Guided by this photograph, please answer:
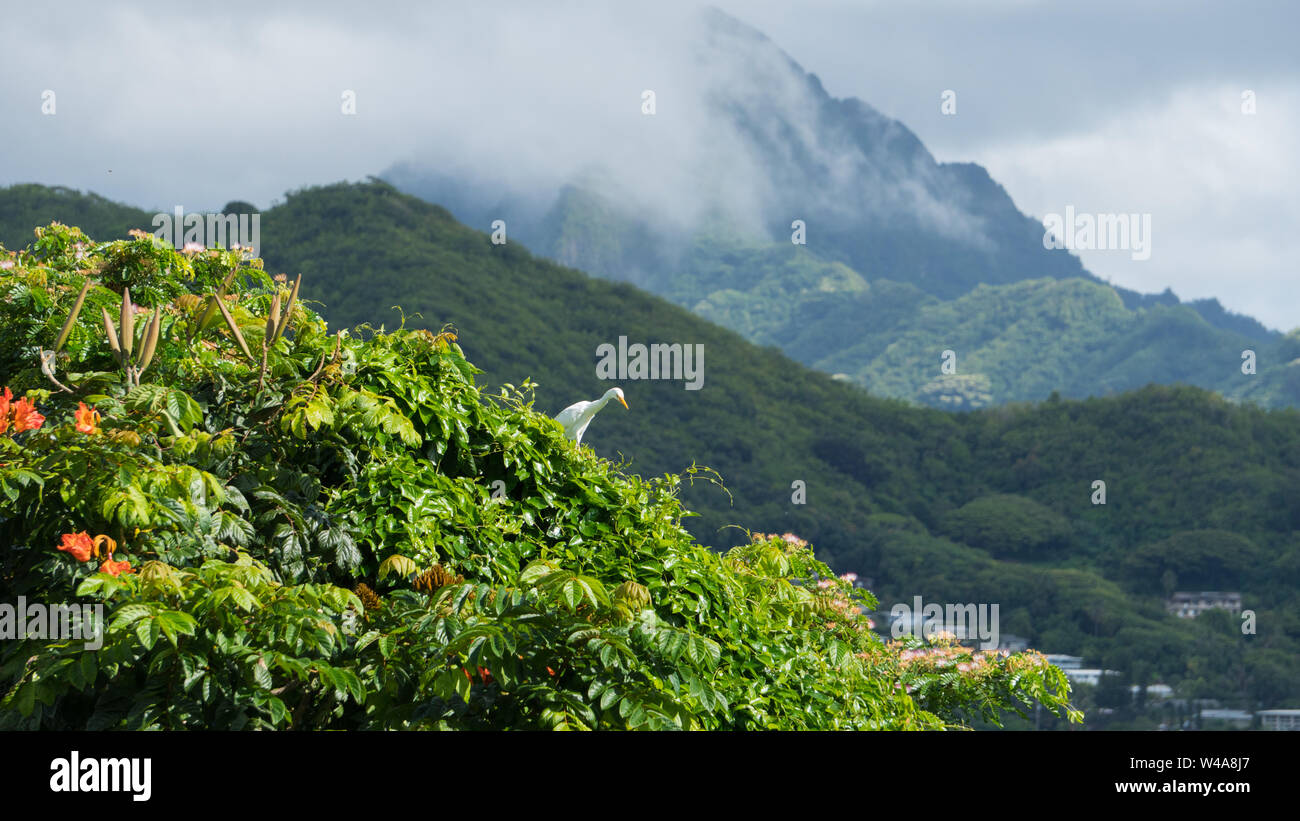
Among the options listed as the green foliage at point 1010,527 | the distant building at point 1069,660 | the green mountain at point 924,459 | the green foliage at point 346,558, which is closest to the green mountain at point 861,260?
the green mountain at point 924,459

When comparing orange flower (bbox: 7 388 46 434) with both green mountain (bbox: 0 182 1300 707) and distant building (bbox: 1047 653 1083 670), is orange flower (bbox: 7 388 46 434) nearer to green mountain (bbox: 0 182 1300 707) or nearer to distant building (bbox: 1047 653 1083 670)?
green mountain (bbox: 0 182 1300 707)

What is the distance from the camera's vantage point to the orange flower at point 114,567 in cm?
313

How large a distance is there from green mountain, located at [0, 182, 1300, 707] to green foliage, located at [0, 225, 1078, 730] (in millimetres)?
46974

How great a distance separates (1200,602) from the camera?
57344 mm

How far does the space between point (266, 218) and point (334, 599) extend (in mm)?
75857

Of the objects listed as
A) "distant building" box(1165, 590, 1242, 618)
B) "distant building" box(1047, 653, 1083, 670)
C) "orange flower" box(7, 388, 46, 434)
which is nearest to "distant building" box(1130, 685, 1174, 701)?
"distant building" box(1047, 653, 1083, 670)

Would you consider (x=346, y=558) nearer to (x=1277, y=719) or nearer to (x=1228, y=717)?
(x=1228, y=717)

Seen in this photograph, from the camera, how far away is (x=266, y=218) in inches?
2933

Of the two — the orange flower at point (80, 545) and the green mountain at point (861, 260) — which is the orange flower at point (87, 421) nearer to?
the orange flower at point (80, 545)

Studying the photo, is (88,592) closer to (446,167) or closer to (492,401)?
(492,401)

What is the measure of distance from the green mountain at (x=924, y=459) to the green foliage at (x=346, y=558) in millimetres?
46974

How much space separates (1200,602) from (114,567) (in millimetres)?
61396

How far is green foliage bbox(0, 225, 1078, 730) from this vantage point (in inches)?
120

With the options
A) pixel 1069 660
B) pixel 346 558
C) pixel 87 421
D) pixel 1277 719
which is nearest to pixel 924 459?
pixel 1069 660
